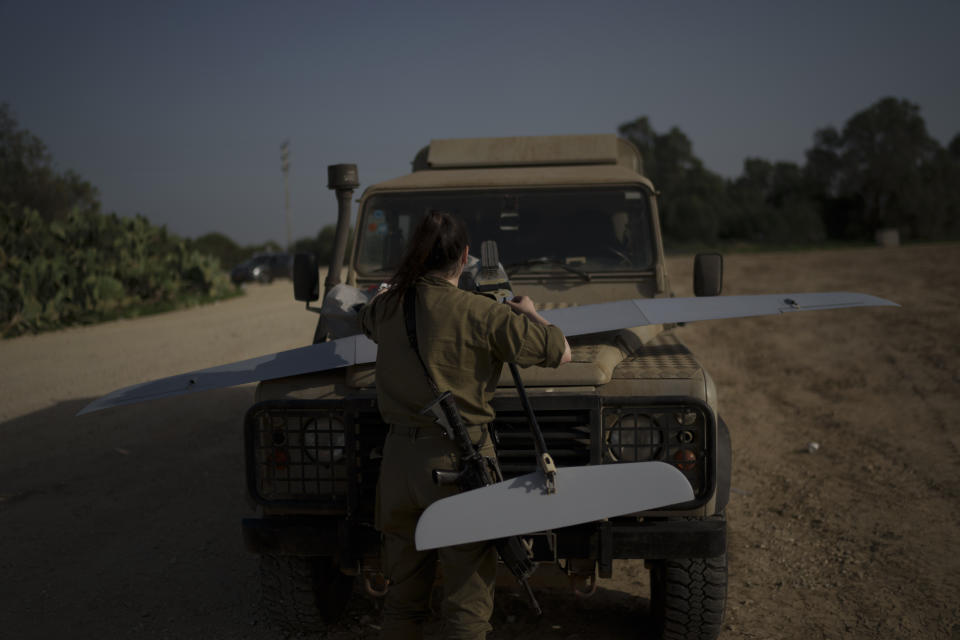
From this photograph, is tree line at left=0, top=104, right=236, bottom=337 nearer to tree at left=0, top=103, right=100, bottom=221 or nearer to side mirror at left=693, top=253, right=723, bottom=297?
tree at left=0, top=103, right=100, bottom=221

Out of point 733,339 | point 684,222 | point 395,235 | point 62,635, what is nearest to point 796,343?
point 733,339

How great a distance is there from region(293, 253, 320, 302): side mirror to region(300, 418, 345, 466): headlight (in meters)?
1.37

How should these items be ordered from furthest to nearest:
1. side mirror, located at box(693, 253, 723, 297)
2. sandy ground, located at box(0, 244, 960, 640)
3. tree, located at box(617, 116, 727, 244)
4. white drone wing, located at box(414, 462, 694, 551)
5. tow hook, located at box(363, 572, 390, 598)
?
tree, located at box(617, 116, 727, 244)
side mirror, located at box(693, 253, 723, 297)
sandy ground, located at box(0, 244, 960, 640)
tow hook, located at box(363, 572, 390, 598)
white drone wing, located at box(414, 462, 694, 551)

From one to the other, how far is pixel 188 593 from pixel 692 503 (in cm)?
277

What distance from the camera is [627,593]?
4051 millimetres

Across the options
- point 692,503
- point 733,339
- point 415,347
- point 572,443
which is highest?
point 415,347

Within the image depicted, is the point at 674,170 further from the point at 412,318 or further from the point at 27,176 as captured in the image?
the point at 412,318

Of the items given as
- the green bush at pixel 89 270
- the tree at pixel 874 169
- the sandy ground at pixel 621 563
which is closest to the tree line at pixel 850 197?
the tree at pixel 874 169

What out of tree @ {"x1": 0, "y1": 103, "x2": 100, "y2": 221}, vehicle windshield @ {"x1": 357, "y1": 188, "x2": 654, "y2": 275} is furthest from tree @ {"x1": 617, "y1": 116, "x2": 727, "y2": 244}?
vehicle windshield @ {"x1": 357, "y1": 188, "x2": 654, "y2": 275}

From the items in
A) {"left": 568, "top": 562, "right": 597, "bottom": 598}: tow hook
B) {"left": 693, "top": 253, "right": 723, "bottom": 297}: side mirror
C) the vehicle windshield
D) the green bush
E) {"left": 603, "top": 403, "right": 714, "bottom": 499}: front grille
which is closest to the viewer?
{"left": 603, "top": 403, "right": 714, "bottom": 499}: front grille

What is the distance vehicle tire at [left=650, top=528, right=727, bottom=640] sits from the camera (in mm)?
3174

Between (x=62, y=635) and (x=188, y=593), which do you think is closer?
(x=62, y=635)

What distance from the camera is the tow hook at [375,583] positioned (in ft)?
10.8

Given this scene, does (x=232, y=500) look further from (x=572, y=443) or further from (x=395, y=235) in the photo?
(x=572, y=443)
